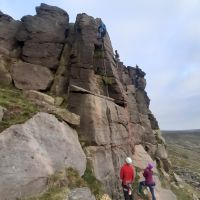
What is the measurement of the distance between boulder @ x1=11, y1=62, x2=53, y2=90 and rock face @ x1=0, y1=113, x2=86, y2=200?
10.6 metres

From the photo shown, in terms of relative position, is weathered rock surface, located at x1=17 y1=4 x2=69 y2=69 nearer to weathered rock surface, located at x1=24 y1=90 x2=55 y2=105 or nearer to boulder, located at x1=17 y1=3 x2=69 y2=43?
boulder, located at x1=17 y1=3 x2=69 y2=43

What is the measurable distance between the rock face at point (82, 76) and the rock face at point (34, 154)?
376 cm

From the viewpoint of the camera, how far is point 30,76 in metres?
39.3

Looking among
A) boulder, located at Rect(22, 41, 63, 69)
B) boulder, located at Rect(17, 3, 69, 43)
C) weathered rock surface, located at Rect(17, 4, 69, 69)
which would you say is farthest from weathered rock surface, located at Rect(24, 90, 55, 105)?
boulder, located at Rect(17, 3, 69, 43)

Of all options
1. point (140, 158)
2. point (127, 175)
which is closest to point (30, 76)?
point (140, 158)

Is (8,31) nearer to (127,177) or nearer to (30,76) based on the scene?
(30,76)

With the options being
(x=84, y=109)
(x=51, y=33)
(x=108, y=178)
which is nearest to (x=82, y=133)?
(x=84, y=109)

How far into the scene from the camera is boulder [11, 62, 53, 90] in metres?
38.9

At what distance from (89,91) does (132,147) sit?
11.6 metres

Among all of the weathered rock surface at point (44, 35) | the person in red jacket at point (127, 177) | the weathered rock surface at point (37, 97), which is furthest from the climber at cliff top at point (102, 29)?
the person in red jacket at point (127, 177)

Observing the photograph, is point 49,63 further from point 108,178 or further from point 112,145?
point 108,178

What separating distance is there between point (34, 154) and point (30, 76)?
1633cm

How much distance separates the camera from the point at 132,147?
44125mm

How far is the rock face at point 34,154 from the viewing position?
22438 millimetres
